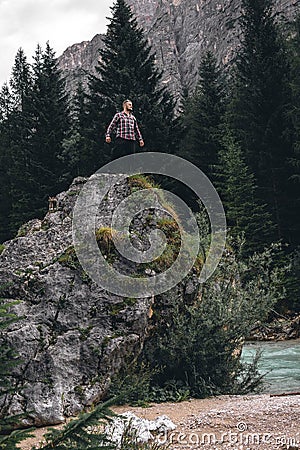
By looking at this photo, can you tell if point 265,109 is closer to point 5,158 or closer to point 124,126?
point 124,126

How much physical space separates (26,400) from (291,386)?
411 cm

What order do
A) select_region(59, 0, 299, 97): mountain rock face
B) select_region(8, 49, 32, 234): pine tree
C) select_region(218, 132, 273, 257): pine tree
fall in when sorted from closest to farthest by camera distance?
select_region(218, 132, 273, 257): pine tree
select_region(8, 49, 32, 234): pine tree
select_region(59, 0, 299, 97): mountain rock face

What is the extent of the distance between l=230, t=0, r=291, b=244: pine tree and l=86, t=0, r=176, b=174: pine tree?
3.76 metres

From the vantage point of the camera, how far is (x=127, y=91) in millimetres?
19562

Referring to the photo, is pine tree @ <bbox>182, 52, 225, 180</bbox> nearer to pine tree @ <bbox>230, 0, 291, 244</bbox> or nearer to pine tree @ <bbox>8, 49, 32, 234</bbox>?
pine tree @ <bbox>230, 0, 291, 244</bbox>

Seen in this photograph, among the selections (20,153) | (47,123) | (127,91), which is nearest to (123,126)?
(127,91)

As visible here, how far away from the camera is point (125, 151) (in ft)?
28.9

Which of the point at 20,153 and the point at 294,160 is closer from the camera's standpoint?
the point at 294,160

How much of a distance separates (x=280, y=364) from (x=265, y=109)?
14135mm

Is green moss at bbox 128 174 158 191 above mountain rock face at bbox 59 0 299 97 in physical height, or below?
below

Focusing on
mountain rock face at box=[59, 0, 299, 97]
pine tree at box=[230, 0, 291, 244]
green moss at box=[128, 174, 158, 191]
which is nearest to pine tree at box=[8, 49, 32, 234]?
pine tree at box=[230, 0, 291, 244]

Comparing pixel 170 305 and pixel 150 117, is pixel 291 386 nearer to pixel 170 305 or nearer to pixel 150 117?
pixel 170 305

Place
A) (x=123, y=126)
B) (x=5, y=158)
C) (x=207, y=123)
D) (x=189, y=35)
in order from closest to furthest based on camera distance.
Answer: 1. (x=123, y=126)
2. (x=207, y=123)
3. (x=5, y=158)
4. (x=189, y=35)

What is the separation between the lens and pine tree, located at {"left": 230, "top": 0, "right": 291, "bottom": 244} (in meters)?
20.2
